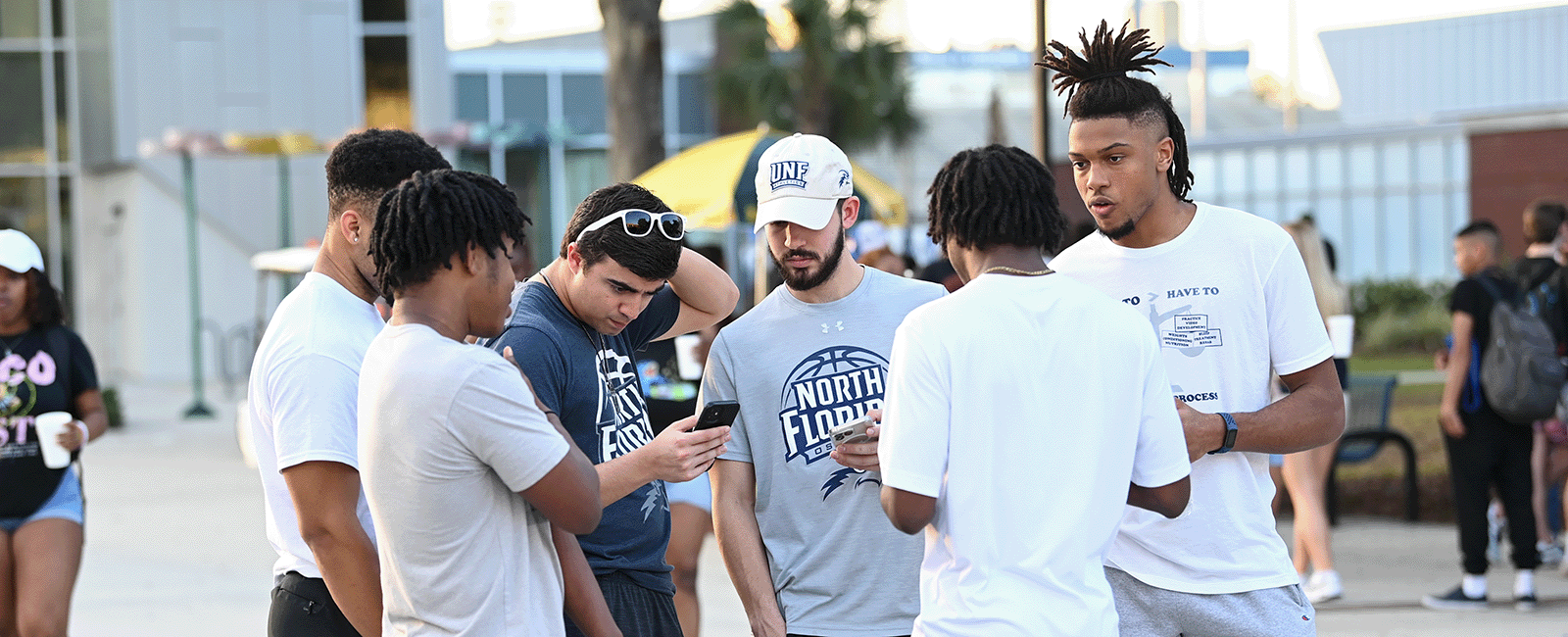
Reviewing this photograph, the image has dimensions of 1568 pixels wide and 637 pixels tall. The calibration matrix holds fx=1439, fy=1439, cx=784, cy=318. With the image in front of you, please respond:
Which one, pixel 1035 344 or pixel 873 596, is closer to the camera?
pixel 1035 344

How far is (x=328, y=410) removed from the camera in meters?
2.97

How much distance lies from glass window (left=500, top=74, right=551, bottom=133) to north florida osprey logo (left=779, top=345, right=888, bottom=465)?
2695 cm

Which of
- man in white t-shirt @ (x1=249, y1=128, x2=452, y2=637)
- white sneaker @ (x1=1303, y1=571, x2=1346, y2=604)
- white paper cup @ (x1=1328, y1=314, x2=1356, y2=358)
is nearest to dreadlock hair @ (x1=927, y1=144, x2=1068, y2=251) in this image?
man in white t-shirt @ (x1=249, y1=128, x2=452, y2=637)

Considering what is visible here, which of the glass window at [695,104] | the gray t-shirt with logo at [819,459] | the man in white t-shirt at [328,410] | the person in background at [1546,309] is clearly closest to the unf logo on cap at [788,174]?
the gray t-shirt with logo at [819,459]

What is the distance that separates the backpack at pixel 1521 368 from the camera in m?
7.19

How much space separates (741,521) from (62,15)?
27597mm

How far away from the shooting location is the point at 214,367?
86.8 ft

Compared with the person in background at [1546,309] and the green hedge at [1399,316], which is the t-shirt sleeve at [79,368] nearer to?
the person in background at [1546,309]

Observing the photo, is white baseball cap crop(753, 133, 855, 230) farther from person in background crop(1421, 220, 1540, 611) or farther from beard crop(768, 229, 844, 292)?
person in background crop(1421, 220, 1540, 611)

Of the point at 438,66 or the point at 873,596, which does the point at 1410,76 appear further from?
the point at 873,596

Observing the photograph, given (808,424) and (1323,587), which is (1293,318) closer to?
(808,424)

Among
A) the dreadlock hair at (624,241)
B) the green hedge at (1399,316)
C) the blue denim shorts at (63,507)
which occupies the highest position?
the dreadlock hair at (624,241)

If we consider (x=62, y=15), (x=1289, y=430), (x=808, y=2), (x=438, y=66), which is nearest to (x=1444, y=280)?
(x=808, y=2)

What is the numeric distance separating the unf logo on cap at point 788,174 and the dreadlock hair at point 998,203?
0.69 metres
